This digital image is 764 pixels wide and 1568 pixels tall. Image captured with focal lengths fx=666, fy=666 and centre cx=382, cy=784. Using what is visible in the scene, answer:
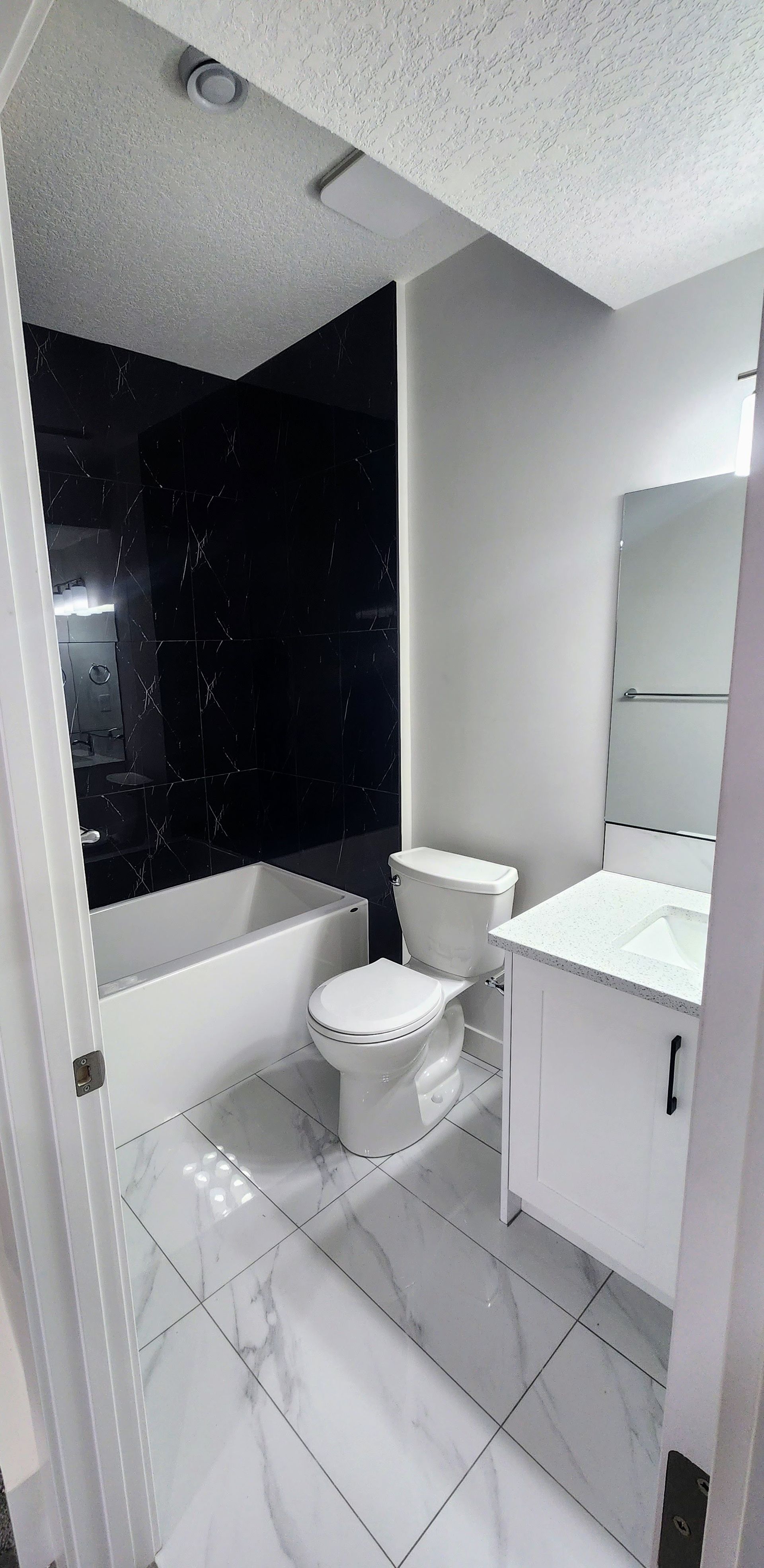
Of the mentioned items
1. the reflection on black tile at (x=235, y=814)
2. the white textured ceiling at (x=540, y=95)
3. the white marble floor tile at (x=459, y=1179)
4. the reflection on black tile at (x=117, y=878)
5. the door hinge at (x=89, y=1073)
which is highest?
the white textured ceiling at (x=540, y=95)

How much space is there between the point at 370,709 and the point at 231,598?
104 centimetres

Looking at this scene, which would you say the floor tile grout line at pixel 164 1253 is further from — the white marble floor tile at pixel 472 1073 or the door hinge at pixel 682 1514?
the door hinge at pixel 682 1514

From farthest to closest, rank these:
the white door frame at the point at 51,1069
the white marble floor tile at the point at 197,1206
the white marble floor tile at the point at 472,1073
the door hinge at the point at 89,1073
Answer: the white marble floor tile at the point at 472,1073
the white marble floor tile at the point at 197,1206
the door hinge at the point at 89,1073
the white door frame at the point at 51,1069

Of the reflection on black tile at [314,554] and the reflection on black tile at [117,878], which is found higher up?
the reflection on black tile at [314,554]

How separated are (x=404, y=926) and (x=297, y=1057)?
0.69m

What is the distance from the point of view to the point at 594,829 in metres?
2.01

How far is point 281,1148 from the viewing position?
2.03 meters

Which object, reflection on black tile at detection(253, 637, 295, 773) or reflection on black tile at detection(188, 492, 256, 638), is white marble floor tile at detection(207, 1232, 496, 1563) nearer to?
reflection on black tile at detection(253, 637, 295, 773)

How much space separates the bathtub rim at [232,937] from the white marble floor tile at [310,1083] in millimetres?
471

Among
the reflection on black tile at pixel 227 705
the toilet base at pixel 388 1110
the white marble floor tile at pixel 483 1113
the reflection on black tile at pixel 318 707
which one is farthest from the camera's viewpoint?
the reflection on black tile at pixel 227 705

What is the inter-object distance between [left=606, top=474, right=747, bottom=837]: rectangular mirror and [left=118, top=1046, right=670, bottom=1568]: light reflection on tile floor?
3.87ft

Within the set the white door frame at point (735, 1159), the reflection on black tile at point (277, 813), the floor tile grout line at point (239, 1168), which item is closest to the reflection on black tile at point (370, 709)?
the reflection on black tile at point (277, 813)

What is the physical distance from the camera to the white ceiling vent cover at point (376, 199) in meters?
1.63

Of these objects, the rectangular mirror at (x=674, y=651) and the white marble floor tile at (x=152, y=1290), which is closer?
the white marble floor tile at (x=152, y=1290)
